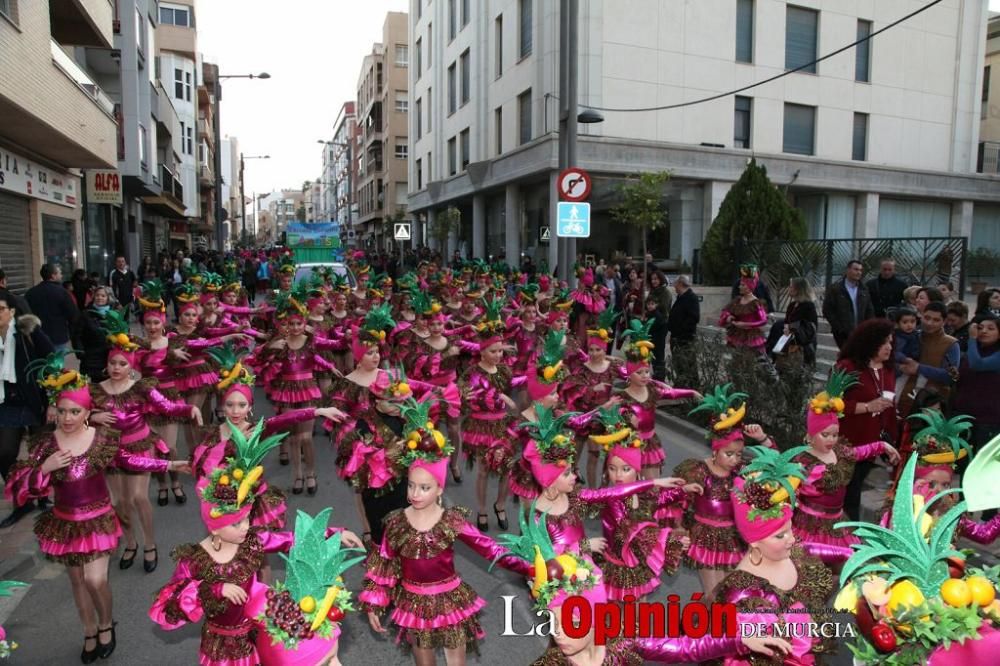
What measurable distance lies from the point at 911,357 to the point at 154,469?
273 inches

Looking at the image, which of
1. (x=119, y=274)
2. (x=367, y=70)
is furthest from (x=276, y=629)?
(x=367, y=70)

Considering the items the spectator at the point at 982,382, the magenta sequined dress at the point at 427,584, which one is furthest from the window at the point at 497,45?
the magenta sequined dress at the point at 427,584

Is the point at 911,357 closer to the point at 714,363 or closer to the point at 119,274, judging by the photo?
the point at 714,363

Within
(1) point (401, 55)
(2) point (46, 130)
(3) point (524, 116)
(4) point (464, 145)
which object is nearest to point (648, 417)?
(2) point (46, 130)

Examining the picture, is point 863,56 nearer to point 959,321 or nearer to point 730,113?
point 730,113

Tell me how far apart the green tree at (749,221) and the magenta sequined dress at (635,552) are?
1559 centimetres

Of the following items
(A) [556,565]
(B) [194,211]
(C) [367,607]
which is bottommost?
(C) [367,607]

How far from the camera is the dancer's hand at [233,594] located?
3566mm

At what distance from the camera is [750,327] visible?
10.6 m

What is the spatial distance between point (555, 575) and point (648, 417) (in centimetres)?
386

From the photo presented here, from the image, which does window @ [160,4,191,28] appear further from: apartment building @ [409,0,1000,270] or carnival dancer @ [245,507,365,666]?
carnival dancer @ [245,507,365,666]

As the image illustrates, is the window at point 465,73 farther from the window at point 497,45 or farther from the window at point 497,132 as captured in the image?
the window at point 497,132

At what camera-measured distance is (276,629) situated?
296 centimetres

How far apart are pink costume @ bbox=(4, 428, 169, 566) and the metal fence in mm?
13011
